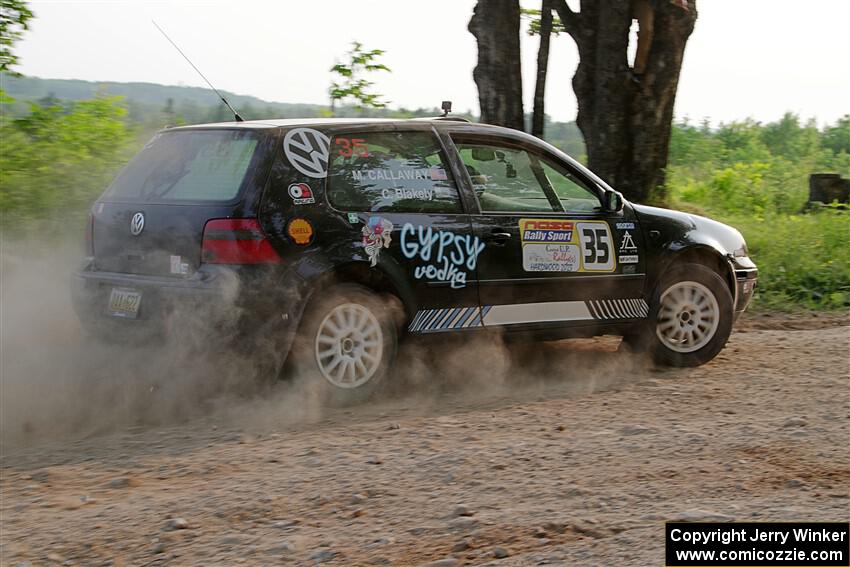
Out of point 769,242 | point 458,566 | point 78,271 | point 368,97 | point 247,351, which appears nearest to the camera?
point 458,566

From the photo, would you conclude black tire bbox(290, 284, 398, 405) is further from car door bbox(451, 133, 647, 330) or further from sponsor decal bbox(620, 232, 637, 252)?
sponsor decal bbox(620, 232, 637, 252)

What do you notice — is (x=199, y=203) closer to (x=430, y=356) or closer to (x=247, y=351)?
(x=247, y=351)

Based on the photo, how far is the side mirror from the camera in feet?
24.7

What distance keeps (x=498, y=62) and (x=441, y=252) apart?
19.2 ft

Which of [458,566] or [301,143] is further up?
[301,143]

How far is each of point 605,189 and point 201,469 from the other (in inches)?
142

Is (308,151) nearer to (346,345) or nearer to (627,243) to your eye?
(346,345)

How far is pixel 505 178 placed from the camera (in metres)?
7.34

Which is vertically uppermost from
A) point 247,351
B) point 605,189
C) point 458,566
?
point 605,189

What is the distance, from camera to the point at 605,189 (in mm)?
7582

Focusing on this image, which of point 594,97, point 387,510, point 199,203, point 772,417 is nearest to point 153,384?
point 199,203

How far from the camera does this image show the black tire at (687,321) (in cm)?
773

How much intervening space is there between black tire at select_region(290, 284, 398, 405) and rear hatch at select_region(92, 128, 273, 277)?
747 mm

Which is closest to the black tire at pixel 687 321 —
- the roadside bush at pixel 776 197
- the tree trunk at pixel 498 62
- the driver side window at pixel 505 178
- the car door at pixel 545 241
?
the car door at pixel 545 241
